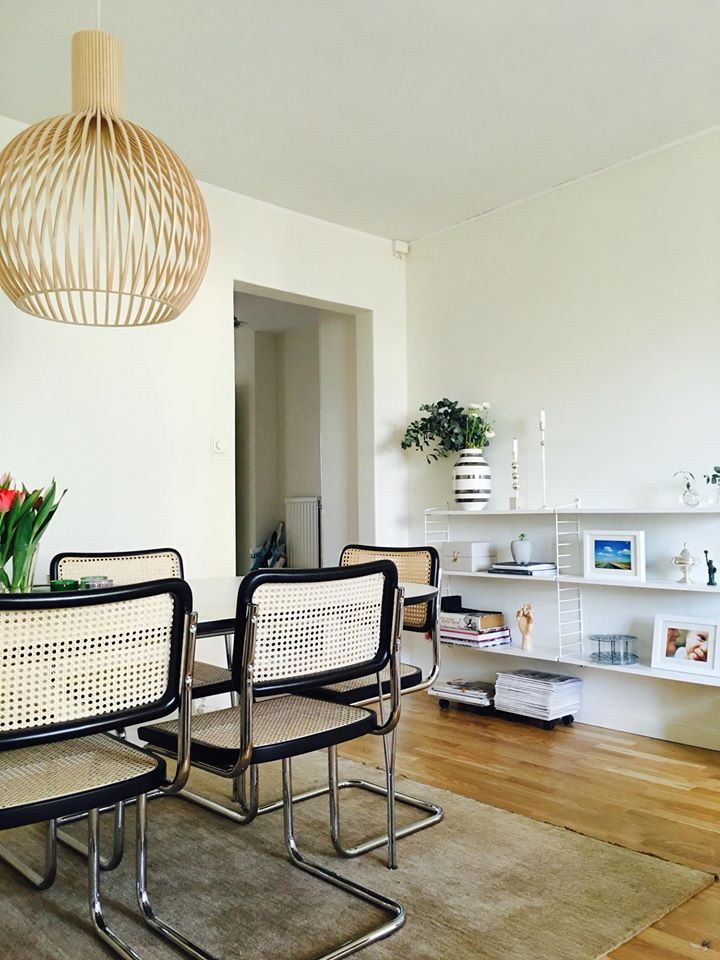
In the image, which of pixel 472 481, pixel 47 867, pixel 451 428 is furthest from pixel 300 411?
pixel 47 867

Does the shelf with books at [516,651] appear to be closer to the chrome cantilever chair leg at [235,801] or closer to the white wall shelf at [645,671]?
the white wall shelf at [645,671]

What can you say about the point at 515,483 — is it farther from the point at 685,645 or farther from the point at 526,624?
the point at 685,645

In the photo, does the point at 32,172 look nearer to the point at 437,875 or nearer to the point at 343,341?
the point at 437,875

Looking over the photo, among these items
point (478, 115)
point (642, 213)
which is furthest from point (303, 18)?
point (642, 213)

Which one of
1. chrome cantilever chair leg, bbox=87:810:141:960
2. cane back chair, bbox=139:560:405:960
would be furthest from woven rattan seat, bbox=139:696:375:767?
chrome cantilever chair leg, bbox=87:810:141:960

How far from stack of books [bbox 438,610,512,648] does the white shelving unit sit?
73 mm

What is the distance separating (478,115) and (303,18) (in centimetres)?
95

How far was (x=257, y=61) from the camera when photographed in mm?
2846

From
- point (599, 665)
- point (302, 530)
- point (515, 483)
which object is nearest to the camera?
point (599, 665)

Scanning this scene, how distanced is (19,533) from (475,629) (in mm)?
2518

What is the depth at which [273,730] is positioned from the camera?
1.84m

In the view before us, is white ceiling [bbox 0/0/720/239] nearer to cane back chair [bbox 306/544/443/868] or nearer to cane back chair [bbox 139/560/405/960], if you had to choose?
cane back chair [bbox 306/544/443/868]

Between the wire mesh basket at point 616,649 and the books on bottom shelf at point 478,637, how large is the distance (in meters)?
0.50

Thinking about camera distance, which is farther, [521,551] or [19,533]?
[521,551]
